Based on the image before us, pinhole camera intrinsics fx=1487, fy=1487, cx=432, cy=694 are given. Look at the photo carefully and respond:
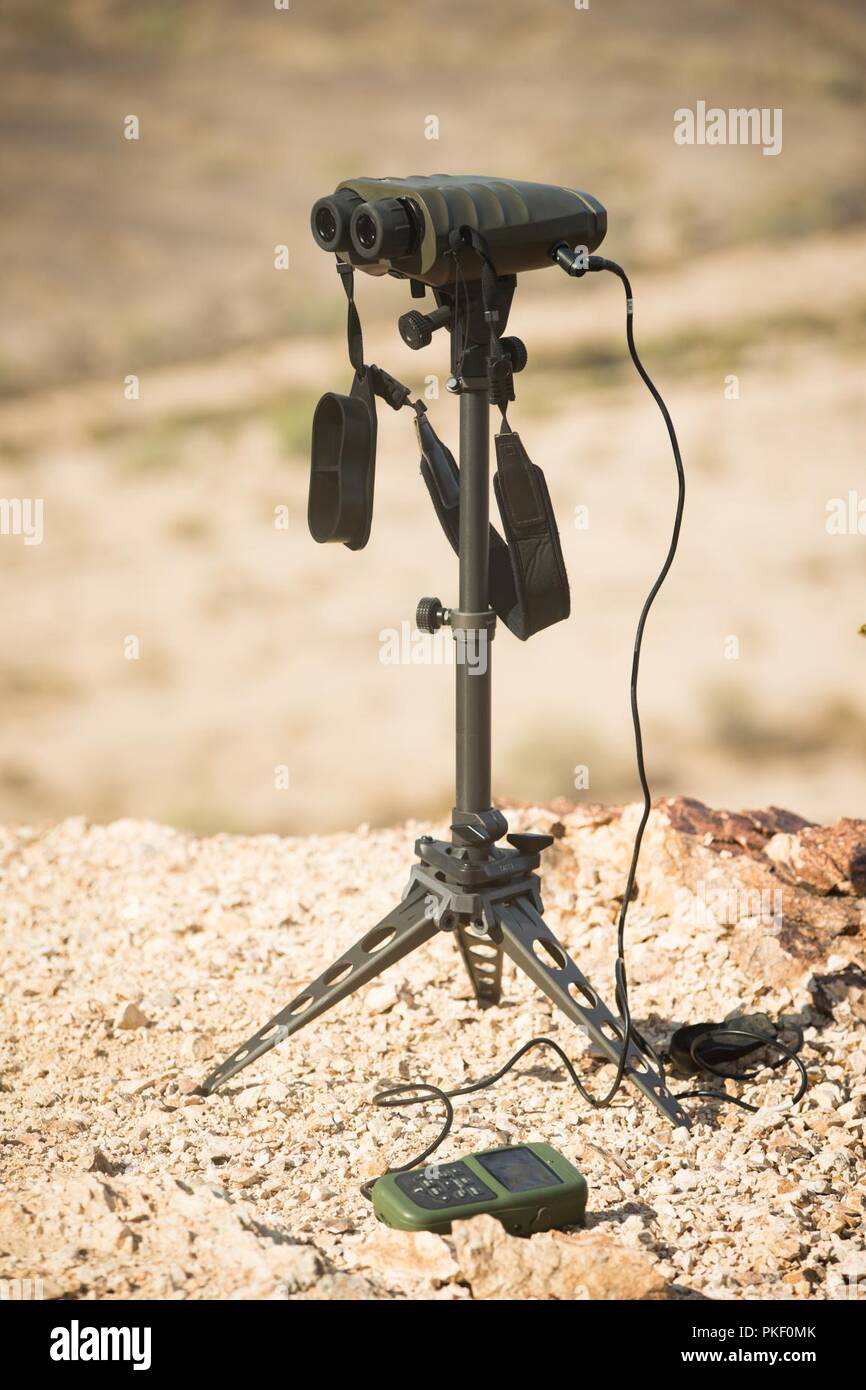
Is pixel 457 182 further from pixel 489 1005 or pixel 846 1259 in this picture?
pixel 846 1259

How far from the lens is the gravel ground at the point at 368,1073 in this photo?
2650 mm

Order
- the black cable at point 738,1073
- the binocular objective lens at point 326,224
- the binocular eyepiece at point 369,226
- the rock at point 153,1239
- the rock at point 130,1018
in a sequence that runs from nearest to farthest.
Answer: the rock at point 153,1239 < the binocular eyepiece at point 369,226 < the binocular objective lens at point 326,224 < the black cable at point 738,1073 < the rock at point 130,1018

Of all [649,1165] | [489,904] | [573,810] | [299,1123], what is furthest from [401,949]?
[573,810]

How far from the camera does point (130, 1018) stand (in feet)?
12.6

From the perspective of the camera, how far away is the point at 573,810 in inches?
179

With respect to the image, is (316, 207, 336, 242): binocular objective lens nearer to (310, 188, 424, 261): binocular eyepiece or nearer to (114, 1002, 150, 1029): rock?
(310, 188, 424, 261): binocular eyepiece

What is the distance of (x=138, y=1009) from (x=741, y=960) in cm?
158

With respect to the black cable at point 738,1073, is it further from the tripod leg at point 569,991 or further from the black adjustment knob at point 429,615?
the black adjustment knob at point 429,615

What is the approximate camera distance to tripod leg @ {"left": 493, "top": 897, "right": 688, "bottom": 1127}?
314 cm

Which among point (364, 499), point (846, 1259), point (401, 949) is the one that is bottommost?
point (846, 1259)

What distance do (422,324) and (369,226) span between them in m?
0.22

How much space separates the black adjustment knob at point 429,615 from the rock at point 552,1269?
123cm

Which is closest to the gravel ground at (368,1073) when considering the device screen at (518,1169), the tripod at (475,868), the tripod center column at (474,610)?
the device screen at (518,1169)

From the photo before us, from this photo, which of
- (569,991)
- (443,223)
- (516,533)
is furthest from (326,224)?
(569,991)
